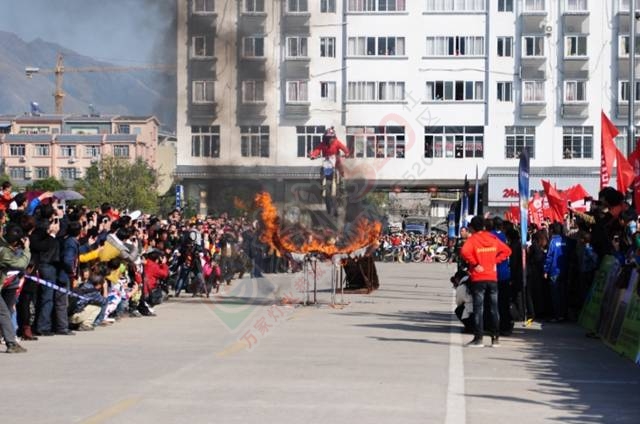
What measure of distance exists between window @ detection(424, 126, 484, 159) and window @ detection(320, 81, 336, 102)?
20.7 metres

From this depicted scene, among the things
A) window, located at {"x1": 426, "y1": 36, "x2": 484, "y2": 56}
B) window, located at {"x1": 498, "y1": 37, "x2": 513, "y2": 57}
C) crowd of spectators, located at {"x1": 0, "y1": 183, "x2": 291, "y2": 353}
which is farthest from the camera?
window, located at {"x1": 498, "y1": 37, "x2": 513, "y2": 57}

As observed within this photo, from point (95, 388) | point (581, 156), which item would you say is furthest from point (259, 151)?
point (581, 156)

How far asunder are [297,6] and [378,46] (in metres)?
36.8

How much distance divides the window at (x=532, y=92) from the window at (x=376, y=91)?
818 cm

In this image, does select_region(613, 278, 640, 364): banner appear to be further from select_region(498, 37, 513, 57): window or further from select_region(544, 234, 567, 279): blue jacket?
select_region(498, 37, 513, 57): window

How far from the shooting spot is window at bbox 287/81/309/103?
28.3 meters

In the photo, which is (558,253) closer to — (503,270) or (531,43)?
(503,270)

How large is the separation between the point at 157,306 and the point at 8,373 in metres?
11.7

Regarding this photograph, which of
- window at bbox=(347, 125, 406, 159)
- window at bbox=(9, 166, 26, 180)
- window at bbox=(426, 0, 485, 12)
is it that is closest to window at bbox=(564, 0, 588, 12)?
window at bbox=(426, 0, 485, 12)

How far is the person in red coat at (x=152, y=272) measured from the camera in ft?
76.1

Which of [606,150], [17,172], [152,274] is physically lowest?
[152,274]

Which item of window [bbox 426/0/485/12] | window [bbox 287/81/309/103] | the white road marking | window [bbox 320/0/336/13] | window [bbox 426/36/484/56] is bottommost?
the white road marking

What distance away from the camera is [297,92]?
30797 mm

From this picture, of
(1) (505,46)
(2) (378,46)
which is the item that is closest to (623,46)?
(1) (505,46)
